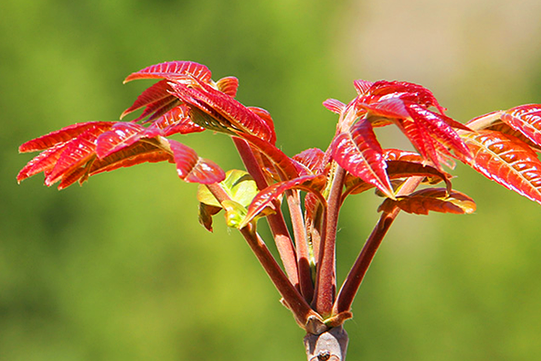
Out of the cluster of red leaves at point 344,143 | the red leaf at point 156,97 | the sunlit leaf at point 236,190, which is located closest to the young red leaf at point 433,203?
the cluster of red leaves at point 344,143

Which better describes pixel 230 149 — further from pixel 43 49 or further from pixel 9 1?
pixel 9 1

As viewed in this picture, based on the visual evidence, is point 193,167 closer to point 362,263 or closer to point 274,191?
point 274,191

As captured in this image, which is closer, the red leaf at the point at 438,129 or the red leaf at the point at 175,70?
the red leaf at the point at 438,129

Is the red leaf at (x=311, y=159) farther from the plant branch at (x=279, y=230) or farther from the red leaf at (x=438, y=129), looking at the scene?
the red leaf at (x=438, y=129)

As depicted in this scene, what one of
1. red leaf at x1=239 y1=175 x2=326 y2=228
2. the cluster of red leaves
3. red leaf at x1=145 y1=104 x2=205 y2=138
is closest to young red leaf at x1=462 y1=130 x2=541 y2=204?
the cluster of red leaves

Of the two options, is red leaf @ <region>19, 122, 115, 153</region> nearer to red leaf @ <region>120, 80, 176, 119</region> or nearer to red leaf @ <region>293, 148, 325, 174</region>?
red leaf @ <region>120, 80, 176, 119</region>

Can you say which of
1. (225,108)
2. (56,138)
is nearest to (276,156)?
(225,108)
